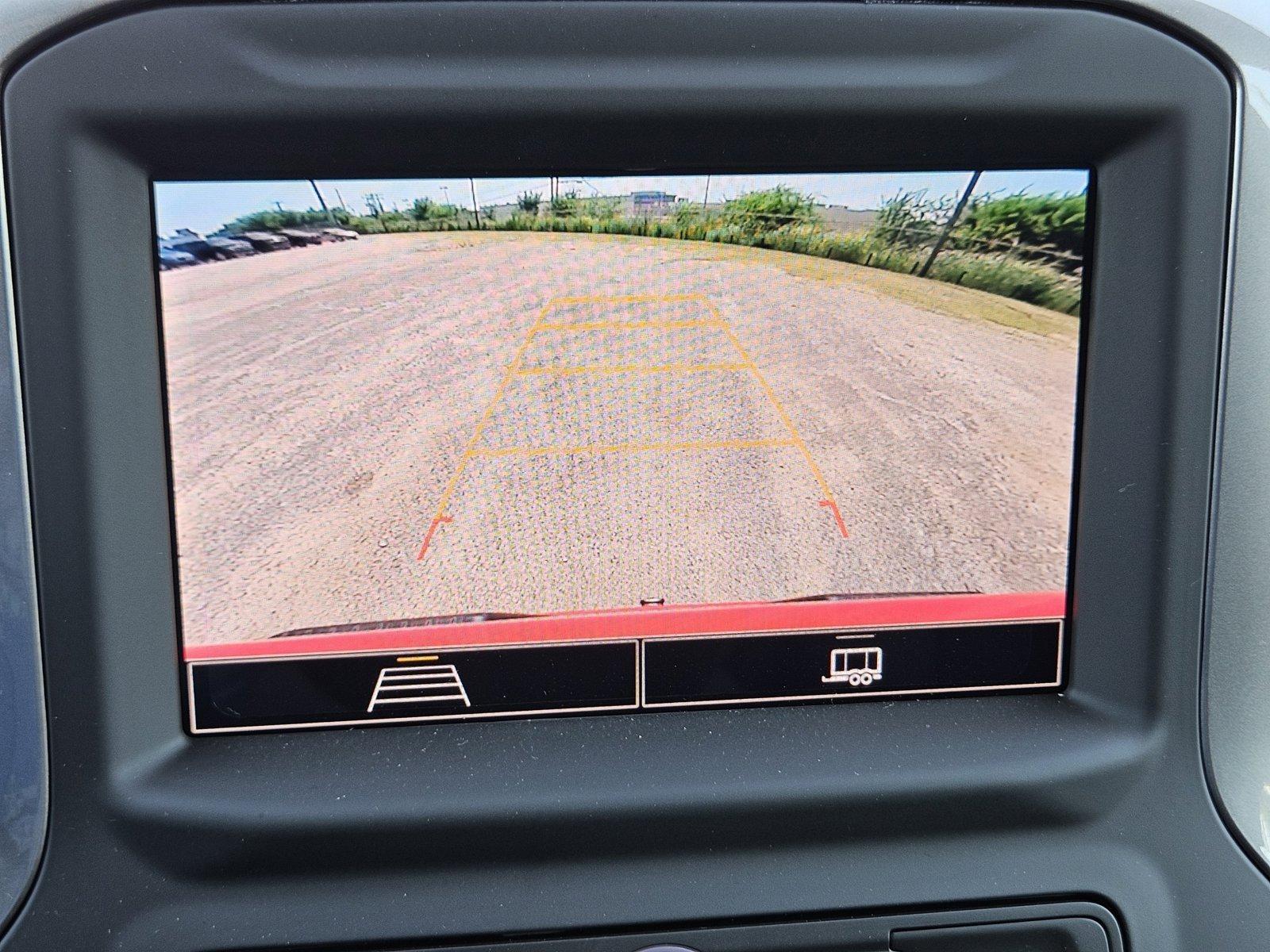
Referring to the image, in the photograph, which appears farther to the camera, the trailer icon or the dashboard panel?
the trailer icon

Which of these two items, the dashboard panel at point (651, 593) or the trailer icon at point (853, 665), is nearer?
the dashboard panel at point (651, 593)

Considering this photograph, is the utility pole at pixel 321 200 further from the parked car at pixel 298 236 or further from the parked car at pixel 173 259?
the parked car at pixel 173 259

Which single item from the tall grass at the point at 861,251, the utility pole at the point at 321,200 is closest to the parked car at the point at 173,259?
the utility pole at the point at 321,200

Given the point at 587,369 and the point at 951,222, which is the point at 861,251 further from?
the point at 587,369

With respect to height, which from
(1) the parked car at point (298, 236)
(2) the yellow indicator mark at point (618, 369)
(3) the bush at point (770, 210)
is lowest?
(2) the yellow indicator mark at point (618, 369)

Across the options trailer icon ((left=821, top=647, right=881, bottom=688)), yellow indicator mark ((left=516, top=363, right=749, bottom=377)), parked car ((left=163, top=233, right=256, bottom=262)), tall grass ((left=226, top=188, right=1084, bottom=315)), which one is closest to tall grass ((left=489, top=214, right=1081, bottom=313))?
tall grass ((left=226, top=188, right=1084, bottom=315))

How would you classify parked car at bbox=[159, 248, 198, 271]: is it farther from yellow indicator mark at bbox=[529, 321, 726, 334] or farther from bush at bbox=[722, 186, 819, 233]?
bush at bbox=[722, 186, 819, 233]

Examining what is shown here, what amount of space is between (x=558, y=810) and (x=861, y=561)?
406 mm

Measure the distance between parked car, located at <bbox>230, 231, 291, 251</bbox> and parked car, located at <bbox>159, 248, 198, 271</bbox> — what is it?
5cm

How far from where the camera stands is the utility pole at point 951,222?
3.25 ft

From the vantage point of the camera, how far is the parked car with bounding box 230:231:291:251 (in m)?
0.94

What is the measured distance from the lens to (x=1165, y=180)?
97cm

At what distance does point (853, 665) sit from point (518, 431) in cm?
44

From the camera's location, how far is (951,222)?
1.00 meters
